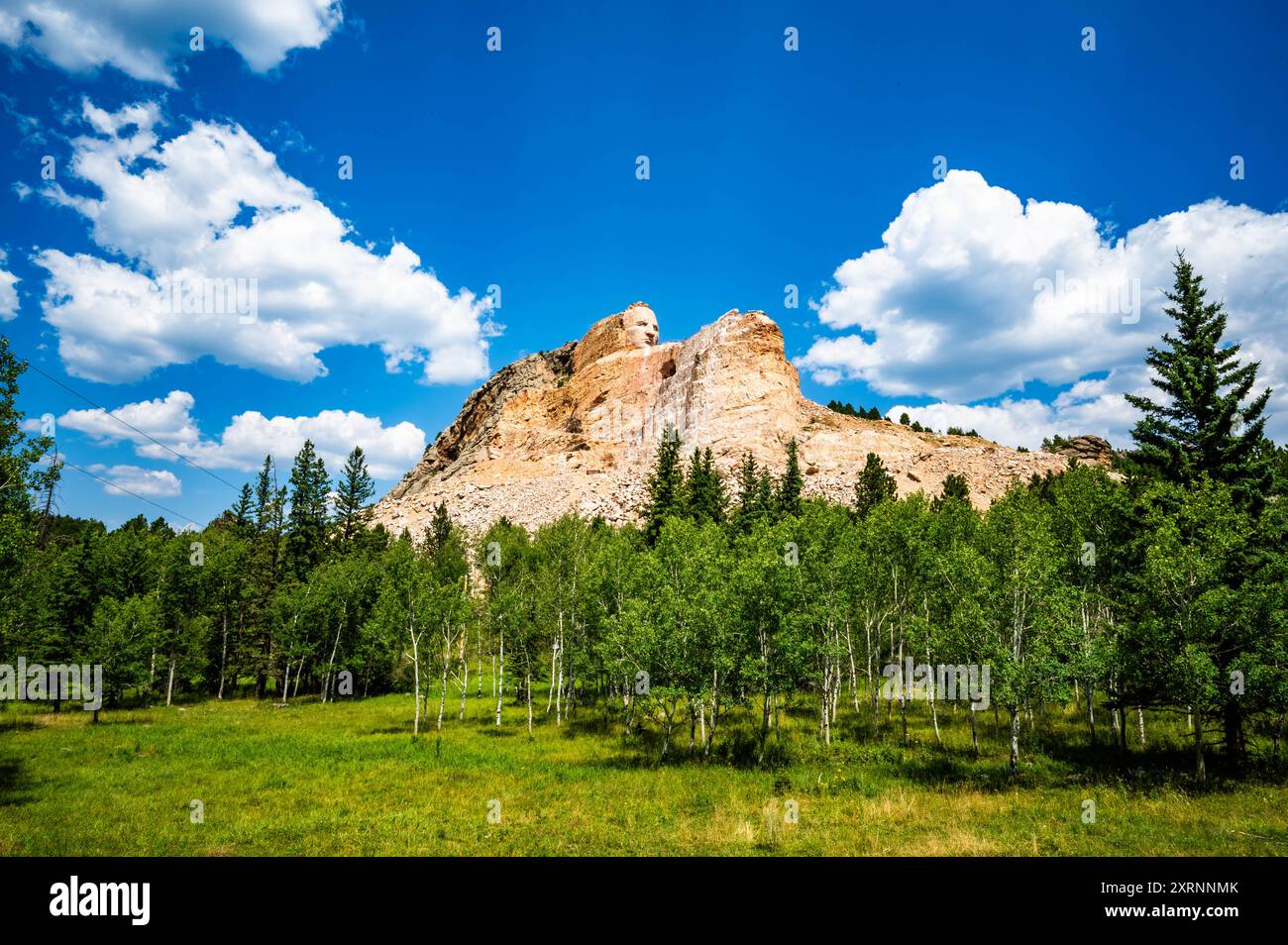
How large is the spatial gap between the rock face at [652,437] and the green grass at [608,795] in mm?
73084

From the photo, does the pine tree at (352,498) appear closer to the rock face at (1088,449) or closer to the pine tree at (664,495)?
the pine tree at (664,495)

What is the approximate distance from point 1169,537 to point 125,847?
→ 34379 millimetres

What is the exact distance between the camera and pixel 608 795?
73.8 feet

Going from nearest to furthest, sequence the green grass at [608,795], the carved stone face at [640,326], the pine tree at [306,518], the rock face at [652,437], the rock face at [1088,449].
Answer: the green grass at [608,795], the pine tree at [306,518], the rock face at [652,437], the rock face at [1088,449], the carved stone face at [640,326]

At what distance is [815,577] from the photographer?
3281 cm

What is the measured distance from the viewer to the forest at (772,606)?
68.6 feet

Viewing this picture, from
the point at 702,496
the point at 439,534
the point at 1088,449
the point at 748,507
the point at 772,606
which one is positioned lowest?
the point at 772,606

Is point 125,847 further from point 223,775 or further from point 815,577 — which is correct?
point 815,577

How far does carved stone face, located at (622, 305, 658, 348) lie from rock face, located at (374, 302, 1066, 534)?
12.7 inches

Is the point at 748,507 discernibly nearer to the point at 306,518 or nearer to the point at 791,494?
the point at 791,494

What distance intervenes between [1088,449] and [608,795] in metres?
141

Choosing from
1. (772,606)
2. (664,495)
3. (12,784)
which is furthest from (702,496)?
(12,784)

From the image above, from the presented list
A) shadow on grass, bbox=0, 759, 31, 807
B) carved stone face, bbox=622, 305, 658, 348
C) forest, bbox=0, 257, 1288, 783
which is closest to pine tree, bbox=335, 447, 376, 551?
forest, bbox=0, 257, 1288, 783

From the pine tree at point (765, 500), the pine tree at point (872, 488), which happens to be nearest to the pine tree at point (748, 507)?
the pine tree at point (765, 500)
